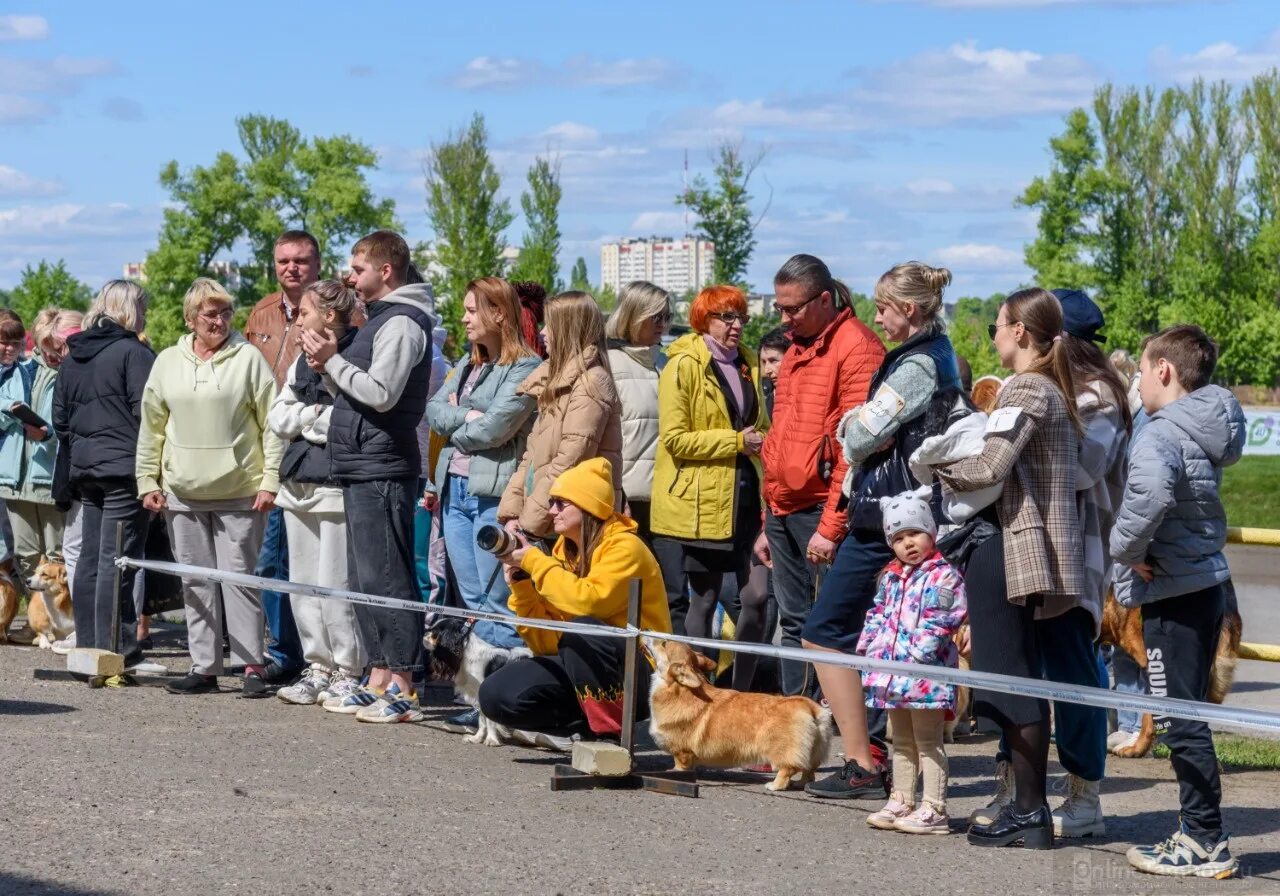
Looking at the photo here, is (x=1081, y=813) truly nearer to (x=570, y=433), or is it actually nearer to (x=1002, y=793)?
(x=1002, y=793)

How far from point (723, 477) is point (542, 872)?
314cm

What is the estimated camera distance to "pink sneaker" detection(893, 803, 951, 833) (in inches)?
249

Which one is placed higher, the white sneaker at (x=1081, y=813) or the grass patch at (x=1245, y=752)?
the white sneaker at (x=1081, y=813)

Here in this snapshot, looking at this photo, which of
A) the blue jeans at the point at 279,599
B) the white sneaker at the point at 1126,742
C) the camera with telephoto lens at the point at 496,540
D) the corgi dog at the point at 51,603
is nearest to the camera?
the camera with telephoto lens at the point at 496,540

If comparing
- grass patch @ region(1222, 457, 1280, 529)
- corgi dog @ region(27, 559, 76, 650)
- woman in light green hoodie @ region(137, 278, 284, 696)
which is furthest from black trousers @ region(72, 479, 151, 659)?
grass patch @ region(1222, 457, 1280, 529)

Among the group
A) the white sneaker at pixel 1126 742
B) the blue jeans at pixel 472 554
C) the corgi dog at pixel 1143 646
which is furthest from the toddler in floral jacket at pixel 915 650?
the blue jeans at pixel 472 554

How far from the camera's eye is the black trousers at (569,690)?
7422mm

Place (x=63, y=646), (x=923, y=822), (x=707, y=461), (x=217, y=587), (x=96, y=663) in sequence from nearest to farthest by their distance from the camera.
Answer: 1. (x=923, y=822)
2. (x=707, y=461)
3. (x=217, y=587)
4. (x=96, y=663)
5. (x=63, y=646)

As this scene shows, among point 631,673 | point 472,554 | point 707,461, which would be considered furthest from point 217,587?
point 631,673

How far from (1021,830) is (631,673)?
1.76m

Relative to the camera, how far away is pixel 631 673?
7.17 m

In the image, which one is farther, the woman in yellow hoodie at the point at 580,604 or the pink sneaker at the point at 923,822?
the woman in yellow hoodie at the point at 580,604

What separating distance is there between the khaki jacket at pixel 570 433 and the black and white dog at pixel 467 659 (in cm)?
64

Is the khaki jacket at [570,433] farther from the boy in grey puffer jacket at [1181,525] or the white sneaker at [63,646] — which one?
the white sneaker at [63,646]
